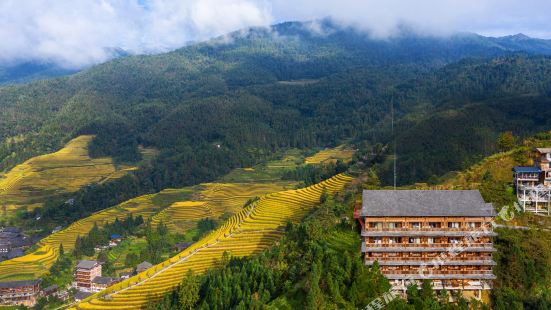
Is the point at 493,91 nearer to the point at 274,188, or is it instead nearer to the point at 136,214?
the point at 274,188

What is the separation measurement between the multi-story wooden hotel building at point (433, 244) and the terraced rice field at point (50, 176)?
72.1m

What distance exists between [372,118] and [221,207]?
74.2 meters

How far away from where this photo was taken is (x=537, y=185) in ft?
105

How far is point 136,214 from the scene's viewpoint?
235 ft

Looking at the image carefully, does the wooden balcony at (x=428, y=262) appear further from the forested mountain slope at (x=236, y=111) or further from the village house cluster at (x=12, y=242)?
the village house cluster at (x=12, y=242)

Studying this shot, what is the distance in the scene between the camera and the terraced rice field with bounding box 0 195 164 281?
55781 mm

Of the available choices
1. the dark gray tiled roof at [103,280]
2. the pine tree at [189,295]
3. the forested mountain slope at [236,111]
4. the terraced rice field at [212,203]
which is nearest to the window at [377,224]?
the pine tree at [189,295]

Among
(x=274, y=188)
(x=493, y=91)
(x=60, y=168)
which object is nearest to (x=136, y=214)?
(x=274, y=188)

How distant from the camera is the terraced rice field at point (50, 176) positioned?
8856 cm

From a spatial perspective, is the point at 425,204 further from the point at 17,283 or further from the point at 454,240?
the point at 17,283

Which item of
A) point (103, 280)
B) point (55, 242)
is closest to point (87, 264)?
point (103, 280)

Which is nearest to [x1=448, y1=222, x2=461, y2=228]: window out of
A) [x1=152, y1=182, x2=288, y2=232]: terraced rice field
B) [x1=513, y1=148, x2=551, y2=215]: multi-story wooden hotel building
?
[x1=513, y1=148, x2=551, y2=215]: multi-story wooden hotel building

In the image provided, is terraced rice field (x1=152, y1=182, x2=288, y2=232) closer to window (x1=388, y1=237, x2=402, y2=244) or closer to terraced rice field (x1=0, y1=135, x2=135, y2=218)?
terraced rice field (x1=0, y1=135, x2=135, y2=218)

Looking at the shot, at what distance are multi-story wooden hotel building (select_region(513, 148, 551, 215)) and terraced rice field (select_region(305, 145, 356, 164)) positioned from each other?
204ft
